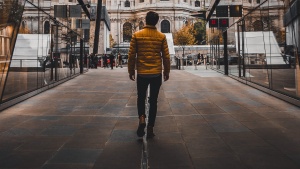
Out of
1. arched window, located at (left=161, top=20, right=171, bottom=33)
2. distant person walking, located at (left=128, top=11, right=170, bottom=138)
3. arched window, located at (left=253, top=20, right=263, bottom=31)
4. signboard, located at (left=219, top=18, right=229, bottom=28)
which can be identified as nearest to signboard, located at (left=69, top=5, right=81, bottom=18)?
signboard, located at (left=219, top=18, right=229, bottom=28)

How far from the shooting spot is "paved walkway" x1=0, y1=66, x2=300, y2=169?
12.4ft

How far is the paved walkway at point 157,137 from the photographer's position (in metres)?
3.78

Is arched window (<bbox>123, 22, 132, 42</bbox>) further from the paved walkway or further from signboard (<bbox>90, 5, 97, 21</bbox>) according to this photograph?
the paved walkway

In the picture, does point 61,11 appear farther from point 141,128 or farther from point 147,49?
point 141,128

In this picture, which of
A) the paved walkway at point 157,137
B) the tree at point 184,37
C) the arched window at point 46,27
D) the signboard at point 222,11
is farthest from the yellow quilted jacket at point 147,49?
the tree at point 184,37

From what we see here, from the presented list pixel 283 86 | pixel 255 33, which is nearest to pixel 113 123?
pixel 283 86

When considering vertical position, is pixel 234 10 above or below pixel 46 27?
above

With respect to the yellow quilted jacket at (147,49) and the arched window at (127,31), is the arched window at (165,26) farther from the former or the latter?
the yellow quilted jacket at (147,49)

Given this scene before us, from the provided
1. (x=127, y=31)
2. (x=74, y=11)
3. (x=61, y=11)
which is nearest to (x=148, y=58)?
(x=61, y=11)

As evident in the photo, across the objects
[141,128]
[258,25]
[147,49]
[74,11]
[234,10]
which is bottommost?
Result: [141,128]

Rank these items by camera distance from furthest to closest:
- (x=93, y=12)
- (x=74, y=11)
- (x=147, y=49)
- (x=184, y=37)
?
(x=184, y=37) < (x=93, y=12) < (x=74, y=11) < (x=147, y=49)

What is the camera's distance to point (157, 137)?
5039mm

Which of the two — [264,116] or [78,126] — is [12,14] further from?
[264,116]

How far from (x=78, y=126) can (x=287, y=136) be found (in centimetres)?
360
